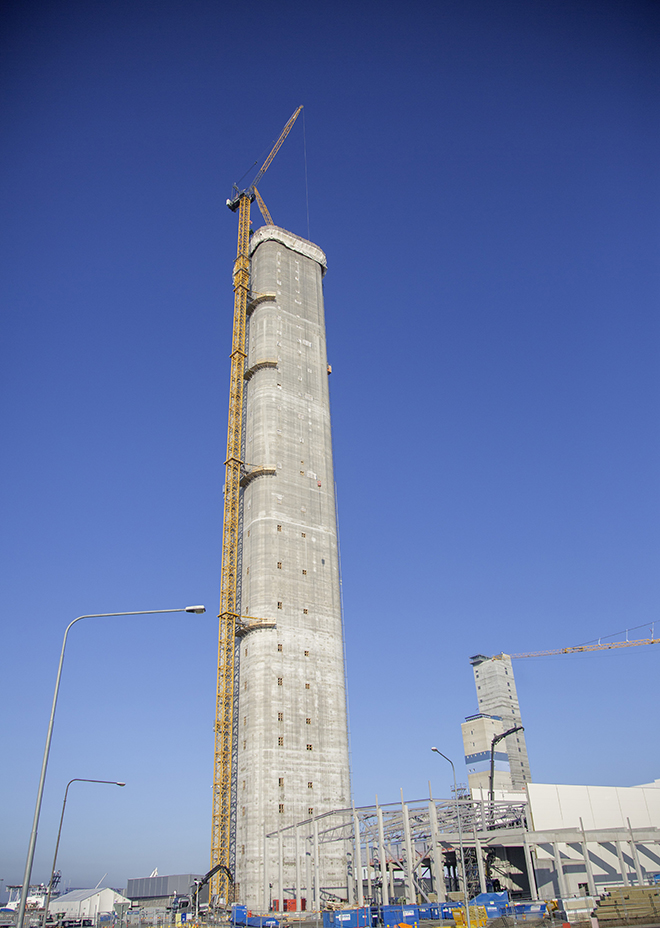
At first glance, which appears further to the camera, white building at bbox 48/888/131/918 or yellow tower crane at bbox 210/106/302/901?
white building at bbox 48/888/131/918

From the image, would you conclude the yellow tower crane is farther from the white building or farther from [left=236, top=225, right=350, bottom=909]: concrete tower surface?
the white building

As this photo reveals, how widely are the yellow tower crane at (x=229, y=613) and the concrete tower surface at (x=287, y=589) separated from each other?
1.74 metres

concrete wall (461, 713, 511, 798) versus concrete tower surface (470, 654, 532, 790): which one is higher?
concrete tower surface (470, 654, 532, 790)

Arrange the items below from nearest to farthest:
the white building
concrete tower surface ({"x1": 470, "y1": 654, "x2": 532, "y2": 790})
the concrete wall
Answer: the white building → the concrete wall → concrete tower surface ({"x1": 470, "y1": 654, "x2": 532, "y2": 790})

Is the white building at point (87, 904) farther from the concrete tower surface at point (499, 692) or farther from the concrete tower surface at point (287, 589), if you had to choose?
the concrete tower surface at point (499, 692)

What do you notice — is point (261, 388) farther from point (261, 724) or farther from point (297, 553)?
point (261, 724)

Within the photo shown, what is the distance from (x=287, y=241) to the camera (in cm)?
10175

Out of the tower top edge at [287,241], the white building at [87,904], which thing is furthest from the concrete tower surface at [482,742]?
the tower top edge at [287,241]

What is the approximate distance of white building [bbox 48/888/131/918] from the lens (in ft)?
260

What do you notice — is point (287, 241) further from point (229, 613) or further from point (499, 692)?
point (499, 692)

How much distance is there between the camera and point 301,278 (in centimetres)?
10012

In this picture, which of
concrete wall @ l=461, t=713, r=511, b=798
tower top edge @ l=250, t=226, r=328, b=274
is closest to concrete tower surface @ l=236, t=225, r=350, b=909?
tower top edge @ l=250, t=226, r=328, b=274

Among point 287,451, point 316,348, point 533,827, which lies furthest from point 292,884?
point 316,348

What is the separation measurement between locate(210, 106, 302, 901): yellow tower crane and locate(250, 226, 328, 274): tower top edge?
3.29m
